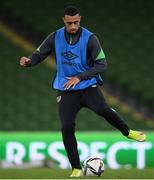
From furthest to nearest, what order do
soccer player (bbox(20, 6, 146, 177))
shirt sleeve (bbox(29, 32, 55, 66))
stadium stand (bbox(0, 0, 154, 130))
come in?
stadium stand (bbox(0, 0, 154, 130)) < shirt sleeve (bbox(29, 32, 55, 66)) < soccer player (bbox(20, 6, 146, 177))

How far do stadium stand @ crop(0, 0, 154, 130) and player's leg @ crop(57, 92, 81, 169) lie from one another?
6.46 meters

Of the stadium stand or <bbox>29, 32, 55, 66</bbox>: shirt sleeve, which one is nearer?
<bbox>29, 32, 55, 66</bbox>: shirt sleeve

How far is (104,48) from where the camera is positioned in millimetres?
16266

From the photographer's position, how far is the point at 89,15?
16938 mm

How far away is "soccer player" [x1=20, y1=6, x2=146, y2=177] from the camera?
8.09 metres

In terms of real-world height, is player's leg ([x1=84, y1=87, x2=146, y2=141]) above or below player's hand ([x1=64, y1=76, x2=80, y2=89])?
below

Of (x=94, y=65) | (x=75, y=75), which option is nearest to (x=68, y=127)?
(x=75, y=75)

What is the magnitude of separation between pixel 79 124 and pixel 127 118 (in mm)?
983

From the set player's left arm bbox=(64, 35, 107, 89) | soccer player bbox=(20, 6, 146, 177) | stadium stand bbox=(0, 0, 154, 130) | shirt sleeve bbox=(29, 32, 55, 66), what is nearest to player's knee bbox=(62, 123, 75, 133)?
soccer player bbox=(20, 6, 146, 177)

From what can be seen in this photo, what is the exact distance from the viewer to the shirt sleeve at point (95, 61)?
26.3 ft

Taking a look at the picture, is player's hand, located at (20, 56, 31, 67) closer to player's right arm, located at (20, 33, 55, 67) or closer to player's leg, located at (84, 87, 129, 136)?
player's right arm, located at (20, 33, 55, 67)

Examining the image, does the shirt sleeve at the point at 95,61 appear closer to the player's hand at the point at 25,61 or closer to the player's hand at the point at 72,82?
the player's hand at the point at 72,82

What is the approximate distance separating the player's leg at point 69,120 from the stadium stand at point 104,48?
6.46m

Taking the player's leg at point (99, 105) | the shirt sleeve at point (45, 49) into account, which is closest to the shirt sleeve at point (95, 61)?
the player's leg at point (99, 105)
